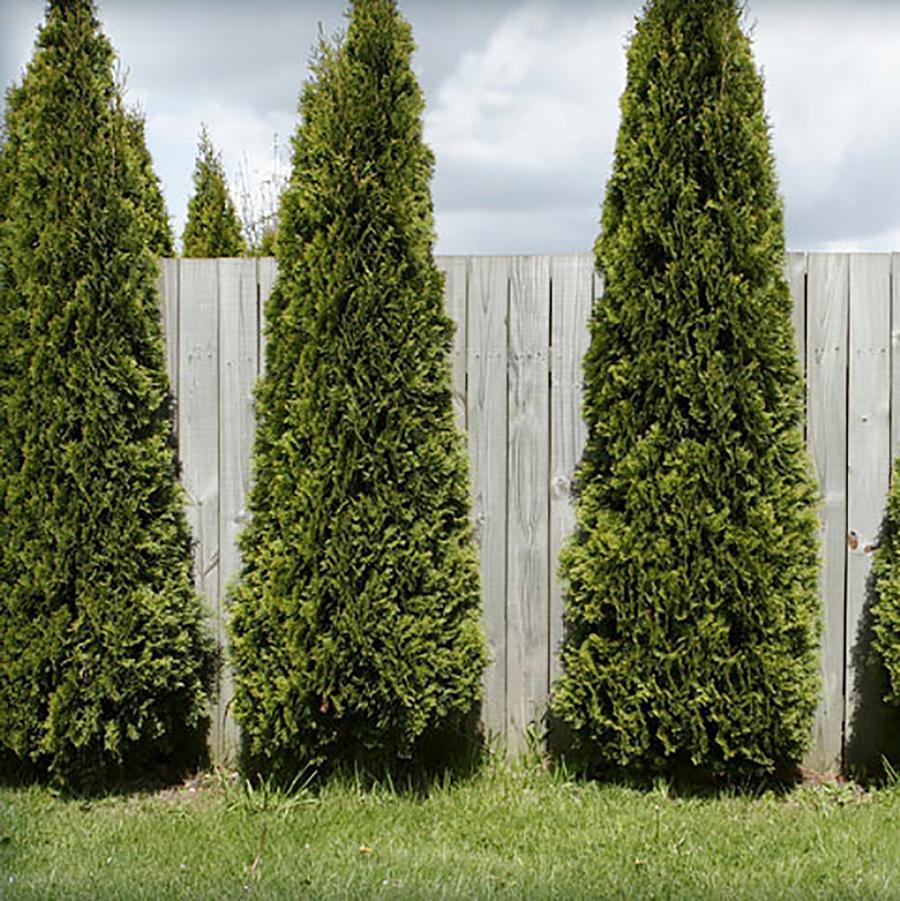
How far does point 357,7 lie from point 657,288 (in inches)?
74.4

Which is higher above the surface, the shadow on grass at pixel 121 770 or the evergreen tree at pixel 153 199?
the evergreen tree at pixel 153 199

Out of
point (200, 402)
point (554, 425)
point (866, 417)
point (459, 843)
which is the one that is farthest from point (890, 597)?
point (200, 402)

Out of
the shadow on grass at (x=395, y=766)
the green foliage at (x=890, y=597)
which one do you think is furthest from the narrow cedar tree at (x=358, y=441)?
the green foliage at (x=890, y=597)

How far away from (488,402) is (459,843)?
2086 millimetres

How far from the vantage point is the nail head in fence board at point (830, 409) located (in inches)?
202

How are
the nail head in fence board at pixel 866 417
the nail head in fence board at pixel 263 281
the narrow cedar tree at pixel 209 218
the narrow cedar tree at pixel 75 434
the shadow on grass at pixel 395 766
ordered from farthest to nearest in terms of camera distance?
the narrow cedar tree at pixel 209 218
the nail head in fence board at pixel 263 281
the nail head in fence board at pixel 866 417
the shadow on grass at pixel 395 766
the narrow cedar tree at pixel 75 434

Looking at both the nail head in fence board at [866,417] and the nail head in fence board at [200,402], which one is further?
the nail head in fence board at [200,402]

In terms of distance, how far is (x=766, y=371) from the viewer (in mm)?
4785

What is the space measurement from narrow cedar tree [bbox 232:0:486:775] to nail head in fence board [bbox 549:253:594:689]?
0.60m

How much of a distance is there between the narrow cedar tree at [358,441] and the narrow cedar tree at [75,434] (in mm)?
612

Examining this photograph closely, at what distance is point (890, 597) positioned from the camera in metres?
4.85

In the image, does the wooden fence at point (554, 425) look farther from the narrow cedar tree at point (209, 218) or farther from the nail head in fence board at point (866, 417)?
the narrow cedar tree at point (209, 218)

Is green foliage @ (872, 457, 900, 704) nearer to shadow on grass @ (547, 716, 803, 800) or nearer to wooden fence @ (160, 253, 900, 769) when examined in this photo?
wooden fence @ (160, 253, 900, 769)

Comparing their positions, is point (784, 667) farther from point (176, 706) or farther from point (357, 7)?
point (357, 7)
